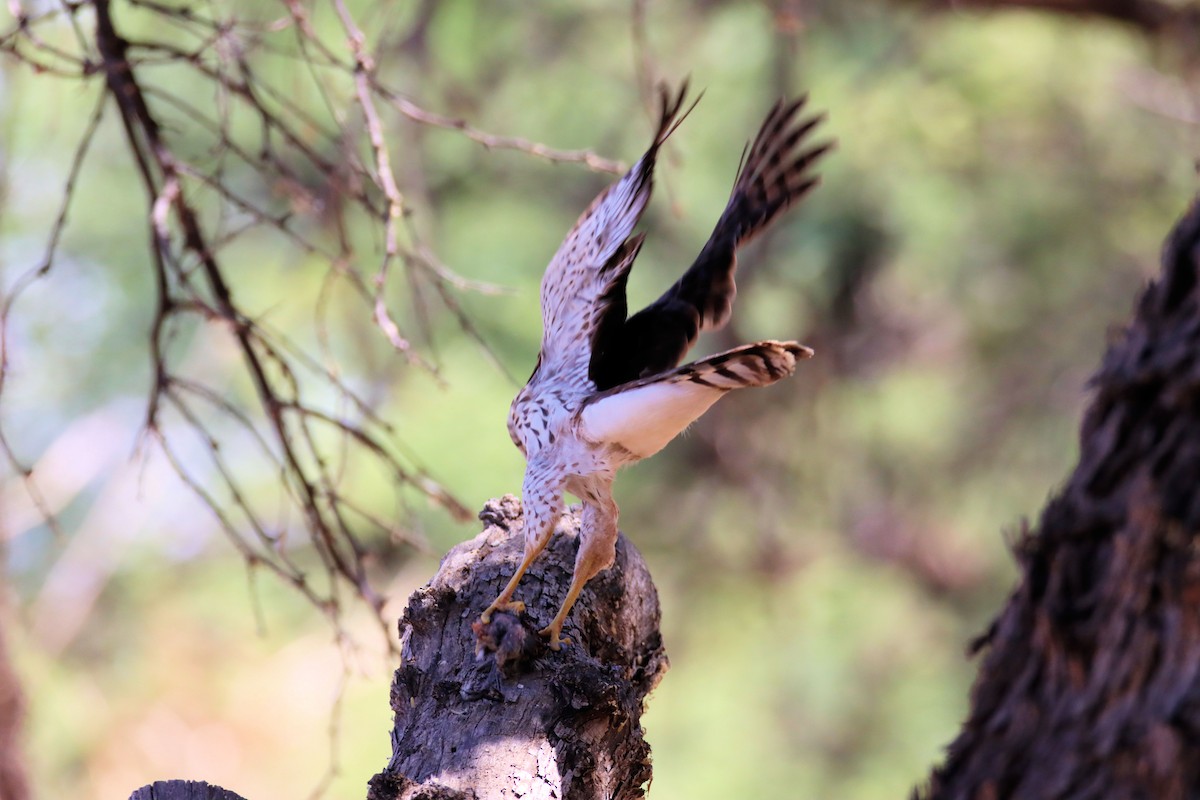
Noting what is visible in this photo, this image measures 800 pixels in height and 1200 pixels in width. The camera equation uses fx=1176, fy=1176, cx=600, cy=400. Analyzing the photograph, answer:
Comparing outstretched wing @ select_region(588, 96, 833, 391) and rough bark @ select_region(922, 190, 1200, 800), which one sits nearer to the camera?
rough bark @ select_region(922, 190, 1200, 800)

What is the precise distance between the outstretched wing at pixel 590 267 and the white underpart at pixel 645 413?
0.18 metres

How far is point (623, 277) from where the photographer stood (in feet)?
7.71

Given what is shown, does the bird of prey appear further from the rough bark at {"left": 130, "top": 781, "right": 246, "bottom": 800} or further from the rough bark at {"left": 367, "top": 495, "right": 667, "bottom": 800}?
the rough bark at {"left": 130, "top": 781, "right": 246, "bottom": 800}

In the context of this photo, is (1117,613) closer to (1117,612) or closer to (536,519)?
(1117,612)

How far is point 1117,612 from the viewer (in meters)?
1.31

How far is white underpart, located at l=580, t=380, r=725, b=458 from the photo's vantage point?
7.11 ft

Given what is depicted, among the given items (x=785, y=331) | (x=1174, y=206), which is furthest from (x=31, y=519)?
(x=1174, y=206)

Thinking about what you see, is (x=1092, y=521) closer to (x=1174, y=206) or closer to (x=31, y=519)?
(x=31, y=519)

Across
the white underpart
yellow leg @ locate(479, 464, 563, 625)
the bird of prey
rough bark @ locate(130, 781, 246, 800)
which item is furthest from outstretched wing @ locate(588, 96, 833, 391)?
rough bark @ locate(130, 781, 246, 800)

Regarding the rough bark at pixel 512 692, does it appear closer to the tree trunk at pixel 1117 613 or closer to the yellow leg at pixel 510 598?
the yellow leg at pixel 510 598

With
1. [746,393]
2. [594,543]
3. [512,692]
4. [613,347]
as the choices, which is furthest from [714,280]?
[746,393]

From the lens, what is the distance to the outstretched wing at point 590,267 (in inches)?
91.0

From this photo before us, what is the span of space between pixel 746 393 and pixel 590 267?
19.1 feet

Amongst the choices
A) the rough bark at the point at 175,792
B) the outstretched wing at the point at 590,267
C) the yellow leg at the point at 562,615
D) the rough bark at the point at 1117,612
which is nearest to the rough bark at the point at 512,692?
the yellow leg at the point at 562,615
